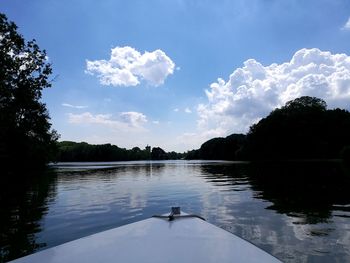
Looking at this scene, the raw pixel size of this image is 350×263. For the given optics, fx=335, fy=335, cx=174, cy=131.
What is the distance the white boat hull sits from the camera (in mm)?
4969

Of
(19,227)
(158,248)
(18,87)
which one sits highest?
(18,87)

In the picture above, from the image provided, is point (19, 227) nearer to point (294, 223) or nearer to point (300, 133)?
point (294, 223)

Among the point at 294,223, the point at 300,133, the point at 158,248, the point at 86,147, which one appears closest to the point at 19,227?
the point at 158,248

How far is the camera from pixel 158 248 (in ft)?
18.0

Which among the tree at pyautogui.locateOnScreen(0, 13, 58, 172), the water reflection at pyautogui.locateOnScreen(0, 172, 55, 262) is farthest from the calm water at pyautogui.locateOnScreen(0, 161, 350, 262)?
the tree at pyautogui.locateOnScreen(0, 13, 58, 172)

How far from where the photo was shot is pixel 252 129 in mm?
120188

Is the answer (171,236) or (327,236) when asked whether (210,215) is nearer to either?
(327,236)

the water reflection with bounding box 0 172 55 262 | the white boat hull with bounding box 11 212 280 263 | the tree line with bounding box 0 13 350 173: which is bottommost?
the water reflection with bounding box 0 172 55 262

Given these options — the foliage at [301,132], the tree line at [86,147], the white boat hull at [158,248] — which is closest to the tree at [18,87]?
the tree line at [86,147]

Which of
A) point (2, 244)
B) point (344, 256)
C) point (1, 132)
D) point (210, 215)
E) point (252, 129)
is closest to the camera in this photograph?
point (344, 256)

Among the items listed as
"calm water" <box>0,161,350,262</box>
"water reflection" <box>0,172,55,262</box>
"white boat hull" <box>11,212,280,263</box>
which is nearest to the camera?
"white boat hull" <box>11,212,280,263</box>

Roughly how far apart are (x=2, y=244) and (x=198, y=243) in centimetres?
711

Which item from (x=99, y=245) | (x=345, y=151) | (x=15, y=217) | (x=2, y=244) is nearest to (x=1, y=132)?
(x=15, y=217)

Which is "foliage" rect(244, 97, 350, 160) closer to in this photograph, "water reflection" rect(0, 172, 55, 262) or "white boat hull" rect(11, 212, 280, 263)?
"water reflection" rect(0, 172, 55, 262)
